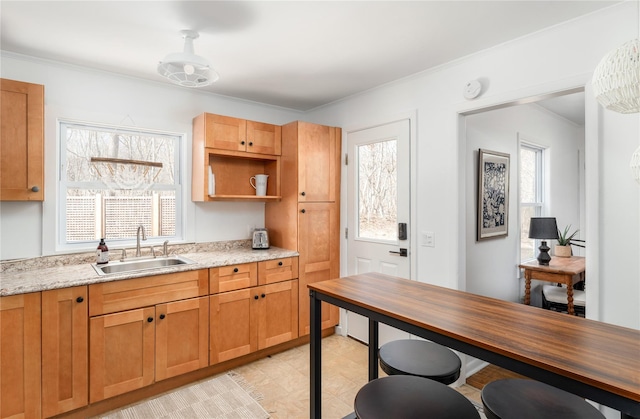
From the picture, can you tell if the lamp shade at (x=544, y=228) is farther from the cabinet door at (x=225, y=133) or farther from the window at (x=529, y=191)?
the cabinet door at (x=225, y=133)

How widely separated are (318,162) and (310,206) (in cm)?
45

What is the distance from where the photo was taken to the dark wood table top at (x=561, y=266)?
3.32m

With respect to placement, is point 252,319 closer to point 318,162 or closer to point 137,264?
point 137,264

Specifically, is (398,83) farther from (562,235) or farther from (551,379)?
(562,235)

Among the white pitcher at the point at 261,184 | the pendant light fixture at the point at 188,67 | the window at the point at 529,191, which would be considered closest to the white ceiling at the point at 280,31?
the pendant light fixture at the point at 188,67

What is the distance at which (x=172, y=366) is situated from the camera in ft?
8.27

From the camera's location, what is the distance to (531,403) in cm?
119

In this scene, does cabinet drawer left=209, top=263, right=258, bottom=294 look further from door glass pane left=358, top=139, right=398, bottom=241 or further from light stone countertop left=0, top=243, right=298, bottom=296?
door glass pane left=358, top=139, right=398, bottom=241

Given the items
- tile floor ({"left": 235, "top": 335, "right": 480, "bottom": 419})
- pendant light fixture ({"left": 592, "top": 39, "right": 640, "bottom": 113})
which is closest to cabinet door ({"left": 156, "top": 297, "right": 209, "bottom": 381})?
tile floor ({"left": 235, "top": 335, "right": 480, "bottom": 419})

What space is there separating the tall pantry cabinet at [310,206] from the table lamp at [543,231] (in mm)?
2090

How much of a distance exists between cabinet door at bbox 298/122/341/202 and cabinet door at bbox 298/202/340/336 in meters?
0.11

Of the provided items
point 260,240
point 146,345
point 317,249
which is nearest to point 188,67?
point 260,240

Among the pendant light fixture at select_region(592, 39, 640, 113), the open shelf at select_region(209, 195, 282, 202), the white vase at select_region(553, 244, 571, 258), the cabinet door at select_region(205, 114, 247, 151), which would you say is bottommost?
the white vase at select_region(553, 244, 571, 258)

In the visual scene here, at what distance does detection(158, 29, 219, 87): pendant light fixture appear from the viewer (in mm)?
2010
